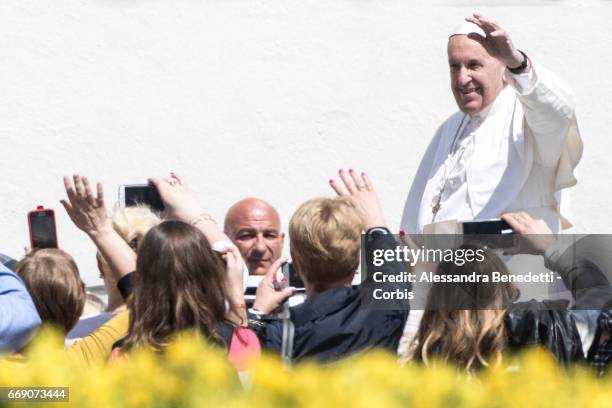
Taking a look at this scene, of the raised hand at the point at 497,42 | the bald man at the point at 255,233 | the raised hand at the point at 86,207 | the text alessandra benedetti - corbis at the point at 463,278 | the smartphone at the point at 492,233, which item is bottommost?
the bald man at the point at 255,233

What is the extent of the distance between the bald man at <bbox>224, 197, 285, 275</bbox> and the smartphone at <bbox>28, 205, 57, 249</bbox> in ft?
2.78

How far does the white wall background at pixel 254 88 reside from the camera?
627cm

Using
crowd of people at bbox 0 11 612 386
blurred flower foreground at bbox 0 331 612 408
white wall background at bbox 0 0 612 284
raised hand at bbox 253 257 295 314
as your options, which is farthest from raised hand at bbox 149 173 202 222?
blurred flower foreground at bbox 0 331 612 408

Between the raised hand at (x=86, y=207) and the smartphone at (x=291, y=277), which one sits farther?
the smartphone at (x=291, y=277)

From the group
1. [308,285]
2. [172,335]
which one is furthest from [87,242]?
[172,335]

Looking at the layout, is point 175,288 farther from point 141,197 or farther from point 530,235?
→ point 141,197

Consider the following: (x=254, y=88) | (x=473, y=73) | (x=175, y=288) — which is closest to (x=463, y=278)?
(x=175, y=288)

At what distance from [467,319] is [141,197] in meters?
1.63

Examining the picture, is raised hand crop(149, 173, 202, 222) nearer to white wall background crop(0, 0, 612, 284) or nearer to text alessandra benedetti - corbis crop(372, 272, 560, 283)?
text alessandra benedetti - corbis crop(372, 272, 560, 283)

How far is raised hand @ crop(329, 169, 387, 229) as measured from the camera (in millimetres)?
3762

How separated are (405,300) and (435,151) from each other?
1.75 meters

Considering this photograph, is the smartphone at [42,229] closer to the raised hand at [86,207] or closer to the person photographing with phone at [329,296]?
the raised hand at [86,207]

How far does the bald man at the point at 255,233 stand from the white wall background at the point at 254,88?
49.9 inches

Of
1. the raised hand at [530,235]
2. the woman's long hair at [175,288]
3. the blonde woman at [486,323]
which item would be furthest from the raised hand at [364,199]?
the woman's long hair at [175,288]
